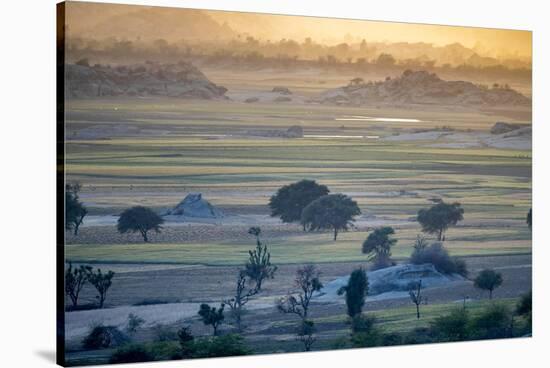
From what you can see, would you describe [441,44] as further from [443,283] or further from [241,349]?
[241,349]

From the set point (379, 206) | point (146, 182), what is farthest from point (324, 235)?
point (146, 182)

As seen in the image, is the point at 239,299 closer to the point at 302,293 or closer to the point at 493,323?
the point at 302,293

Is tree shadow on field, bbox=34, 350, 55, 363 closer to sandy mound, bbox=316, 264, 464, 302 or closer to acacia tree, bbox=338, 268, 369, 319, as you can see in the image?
sandy mound, bbox=316, 264, 464, 302

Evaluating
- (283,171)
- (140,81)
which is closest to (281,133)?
(283,171)

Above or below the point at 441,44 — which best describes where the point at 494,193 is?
below

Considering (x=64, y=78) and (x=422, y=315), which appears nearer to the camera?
(x=64, y=78)

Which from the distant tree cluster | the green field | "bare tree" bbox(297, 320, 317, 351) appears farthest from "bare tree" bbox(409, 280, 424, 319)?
the distant tree cluster
